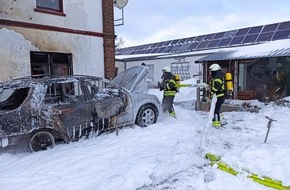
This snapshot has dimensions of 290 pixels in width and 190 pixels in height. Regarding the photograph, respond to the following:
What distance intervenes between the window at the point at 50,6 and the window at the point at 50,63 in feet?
4.74

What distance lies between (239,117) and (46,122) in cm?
627

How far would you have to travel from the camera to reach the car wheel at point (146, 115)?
24.8ft

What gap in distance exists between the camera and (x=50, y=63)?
32.7ft

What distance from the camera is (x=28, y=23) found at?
29.6ft

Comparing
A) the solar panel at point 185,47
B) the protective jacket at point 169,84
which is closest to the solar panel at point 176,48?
the solar panel at point 185,47

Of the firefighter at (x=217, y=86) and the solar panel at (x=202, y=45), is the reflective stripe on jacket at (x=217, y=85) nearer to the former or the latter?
the firefighter at (x=217, y=86)

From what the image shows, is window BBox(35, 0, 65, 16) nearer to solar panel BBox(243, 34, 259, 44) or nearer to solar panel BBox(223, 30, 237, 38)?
solar panel BBox(243, 34, 259, 44)

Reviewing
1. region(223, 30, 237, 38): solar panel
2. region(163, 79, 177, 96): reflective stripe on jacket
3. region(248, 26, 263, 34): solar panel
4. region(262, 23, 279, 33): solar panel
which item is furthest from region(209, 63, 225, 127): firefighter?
region(223, 30, 237, 38): solar panel

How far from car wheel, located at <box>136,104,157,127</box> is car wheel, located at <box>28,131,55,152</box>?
2428 millimetres

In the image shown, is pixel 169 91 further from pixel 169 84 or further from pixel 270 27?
pixel 270 27

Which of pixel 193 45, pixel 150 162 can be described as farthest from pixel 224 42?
pixel 150 162

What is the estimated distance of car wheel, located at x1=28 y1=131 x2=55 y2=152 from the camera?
18.7 feet

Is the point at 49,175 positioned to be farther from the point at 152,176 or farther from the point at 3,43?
the point at 3,43

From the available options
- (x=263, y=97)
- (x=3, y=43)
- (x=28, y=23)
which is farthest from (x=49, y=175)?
(x=263, y=97)
